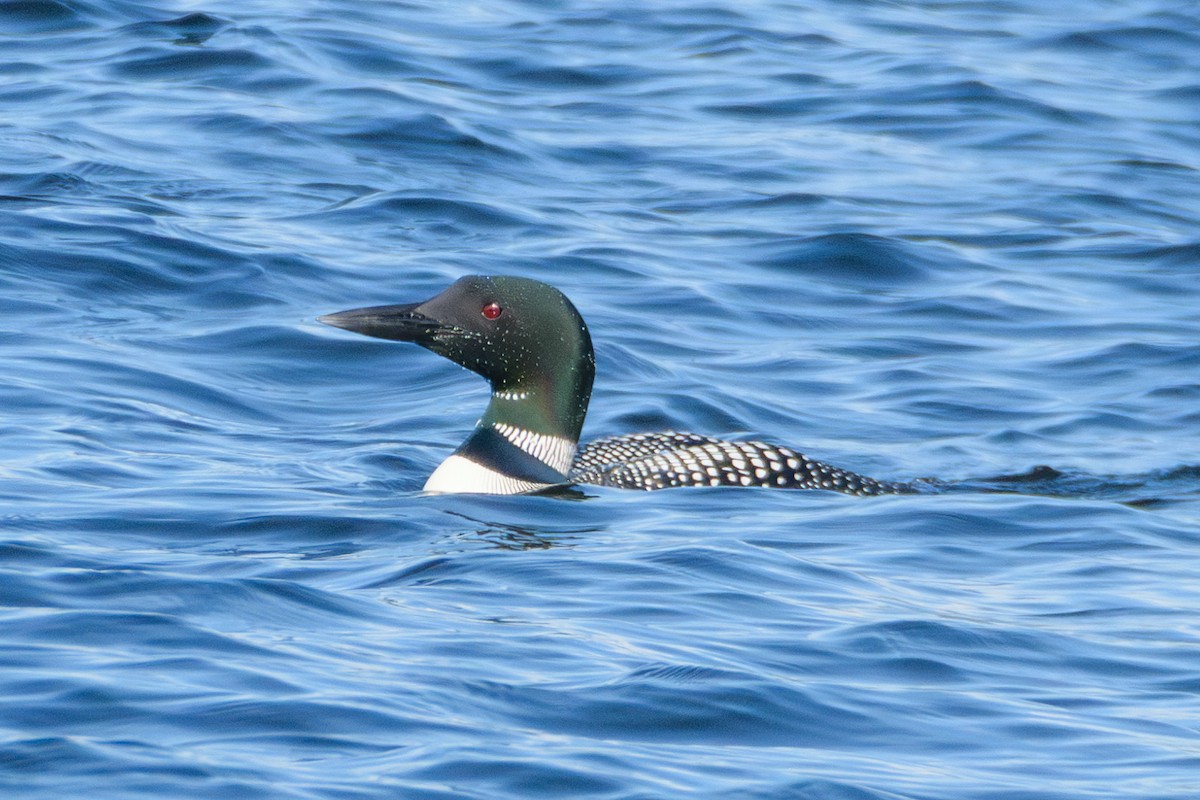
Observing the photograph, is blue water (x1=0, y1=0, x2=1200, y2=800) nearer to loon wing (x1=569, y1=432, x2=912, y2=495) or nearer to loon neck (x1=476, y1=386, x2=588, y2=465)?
loon wing (x1=569, y1=432, x2=912, y2=495)

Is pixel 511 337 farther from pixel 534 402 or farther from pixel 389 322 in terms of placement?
pixel 389 322

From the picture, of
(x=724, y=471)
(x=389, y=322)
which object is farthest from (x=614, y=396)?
(x=389, y=322)

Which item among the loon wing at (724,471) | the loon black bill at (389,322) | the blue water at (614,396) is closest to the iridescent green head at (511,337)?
the loon black bill at (389,322)

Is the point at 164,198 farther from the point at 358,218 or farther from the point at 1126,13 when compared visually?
the point at 1126,13

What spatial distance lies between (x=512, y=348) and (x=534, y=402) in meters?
0.19

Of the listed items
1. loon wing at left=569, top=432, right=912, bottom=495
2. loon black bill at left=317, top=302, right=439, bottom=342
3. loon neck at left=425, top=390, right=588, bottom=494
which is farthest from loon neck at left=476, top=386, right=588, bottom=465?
loon black bill at left=317, top=302, right=439, bottom=342

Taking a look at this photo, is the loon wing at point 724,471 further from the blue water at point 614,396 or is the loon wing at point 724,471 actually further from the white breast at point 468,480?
the white breast at point 468,480

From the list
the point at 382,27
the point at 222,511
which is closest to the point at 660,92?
the point at 382,27

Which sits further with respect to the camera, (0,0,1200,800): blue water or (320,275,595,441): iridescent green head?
(320,275,595,441): iridescent green head

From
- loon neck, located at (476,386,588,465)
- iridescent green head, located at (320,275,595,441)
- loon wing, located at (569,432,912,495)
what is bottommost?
loon wing, located at (569,432,912,495)

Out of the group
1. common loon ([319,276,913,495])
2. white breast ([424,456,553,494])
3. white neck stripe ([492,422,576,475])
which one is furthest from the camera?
white neck stripe ([492,422,576,475])

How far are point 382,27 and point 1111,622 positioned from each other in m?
8.97

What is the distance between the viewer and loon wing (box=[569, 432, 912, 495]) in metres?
6.26

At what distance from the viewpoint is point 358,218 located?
955 centimetres
